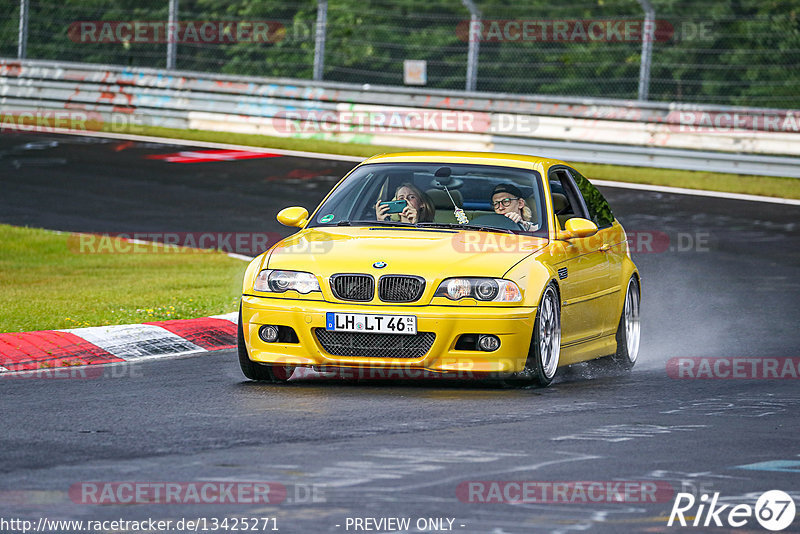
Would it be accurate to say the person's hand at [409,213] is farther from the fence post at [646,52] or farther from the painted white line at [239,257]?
the fence post at [646,52]

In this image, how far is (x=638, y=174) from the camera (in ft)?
73.5

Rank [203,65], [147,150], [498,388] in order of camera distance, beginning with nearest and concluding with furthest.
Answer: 1. [498,388]
2. [147,150]
3. [203,65]

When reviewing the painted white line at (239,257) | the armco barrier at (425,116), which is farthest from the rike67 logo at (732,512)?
the armco barrier at (425,116)

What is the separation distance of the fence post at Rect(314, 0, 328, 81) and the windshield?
14.3 m

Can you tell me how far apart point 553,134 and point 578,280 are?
531 inches

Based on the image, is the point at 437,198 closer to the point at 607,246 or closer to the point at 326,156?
the point at 607,246

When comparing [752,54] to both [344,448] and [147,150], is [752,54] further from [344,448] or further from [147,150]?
[344,448]

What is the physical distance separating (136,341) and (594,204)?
134 inches

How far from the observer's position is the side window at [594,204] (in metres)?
11.0

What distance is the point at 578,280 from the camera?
9.88 meters

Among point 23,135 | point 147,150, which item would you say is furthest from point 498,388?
point 23,135
